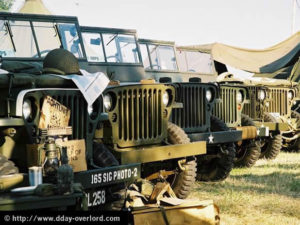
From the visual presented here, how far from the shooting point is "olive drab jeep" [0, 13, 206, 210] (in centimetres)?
339

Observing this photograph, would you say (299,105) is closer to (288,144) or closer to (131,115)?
(288,144)

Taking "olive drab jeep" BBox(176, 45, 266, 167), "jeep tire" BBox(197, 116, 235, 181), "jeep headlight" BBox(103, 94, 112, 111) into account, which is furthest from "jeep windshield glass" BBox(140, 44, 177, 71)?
"jeep headlight" BBox(103, 94, 112, 111)

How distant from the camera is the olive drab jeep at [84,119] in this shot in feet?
11.1

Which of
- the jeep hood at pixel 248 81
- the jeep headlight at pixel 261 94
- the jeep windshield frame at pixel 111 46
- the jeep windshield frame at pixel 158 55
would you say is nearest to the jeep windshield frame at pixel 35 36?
the jeep windshield frame at pixel 111 46

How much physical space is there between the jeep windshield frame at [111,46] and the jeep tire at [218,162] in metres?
1.43

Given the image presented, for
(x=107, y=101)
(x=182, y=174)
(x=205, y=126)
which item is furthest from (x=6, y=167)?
(x=205, y=126)

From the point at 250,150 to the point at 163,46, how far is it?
2.18 metres

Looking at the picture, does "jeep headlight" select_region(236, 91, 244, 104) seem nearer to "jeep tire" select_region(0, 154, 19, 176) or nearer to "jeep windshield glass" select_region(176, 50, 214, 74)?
"jeep windshield glass" select_region(176, 50, 214, 74)

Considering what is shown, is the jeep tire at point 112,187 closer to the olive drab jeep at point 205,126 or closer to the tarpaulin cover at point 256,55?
the olive drab jeep at point 205,126

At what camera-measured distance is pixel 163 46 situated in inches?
334

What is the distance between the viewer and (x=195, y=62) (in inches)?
364

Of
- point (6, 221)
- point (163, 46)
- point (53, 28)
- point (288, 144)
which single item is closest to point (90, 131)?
point (6, 221)

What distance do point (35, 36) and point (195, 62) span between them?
4.10 metres

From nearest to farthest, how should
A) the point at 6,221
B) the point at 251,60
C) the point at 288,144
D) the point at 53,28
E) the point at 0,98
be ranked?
the point at 6,221 < the point at 0,98 < the point at 53,28 < the point at 288,144 < the point at 251,60
